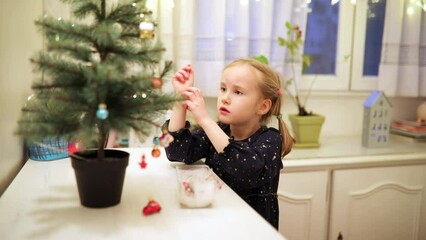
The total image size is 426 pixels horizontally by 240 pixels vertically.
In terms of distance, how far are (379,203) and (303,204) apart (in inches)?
16.1

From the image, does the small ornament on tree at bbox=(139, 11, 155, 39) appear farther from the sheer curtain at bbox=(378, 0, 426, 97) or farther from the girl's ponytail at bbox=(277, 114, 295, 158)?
the sheer curtain at bbox=(378, 0, 426, 97)

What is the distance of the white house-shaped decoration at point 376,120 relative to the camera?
2066 mm

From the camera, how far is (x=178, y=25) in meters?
1.93

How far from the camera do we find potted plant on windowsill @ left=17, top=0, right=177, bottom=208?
74 centimetres

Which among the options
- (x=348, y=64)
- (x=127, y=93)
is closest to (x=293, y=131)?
(x=348, y=64)

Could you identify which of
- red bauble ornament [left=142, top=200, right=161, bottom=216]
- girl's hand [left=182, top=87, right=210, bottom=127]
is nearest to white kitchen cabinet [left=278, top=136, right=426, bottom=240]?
girl's hand [left=182, top=87, right=210, bottom=127]

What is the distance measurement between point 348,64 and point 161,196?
5.68 ft

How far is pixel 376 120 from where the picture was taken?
81.8 inches

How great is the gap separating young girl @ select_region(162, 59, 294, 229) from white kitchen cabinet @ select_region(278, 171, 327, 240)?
0.60 metres

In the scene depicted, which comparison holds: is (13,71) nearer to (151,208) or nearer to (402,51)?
(151,208)

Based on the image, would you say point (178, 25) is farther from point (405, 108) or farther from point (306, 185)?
point (405, 108)

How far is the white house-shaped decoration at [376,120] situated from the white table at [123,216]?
1.32m

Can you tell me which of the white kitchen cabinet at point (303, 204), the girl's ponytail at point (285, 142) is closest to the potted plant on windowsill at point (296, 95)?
the white kitchen cabinet at point (303, 204)

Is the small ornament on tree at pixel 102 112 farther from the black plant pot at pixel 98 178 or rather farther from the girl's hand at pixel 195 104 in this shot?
the girl's hand at pixel 195 104
